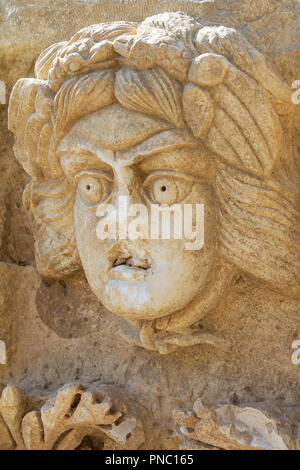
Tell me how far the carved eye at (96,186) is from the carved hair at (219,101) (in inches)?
4.4

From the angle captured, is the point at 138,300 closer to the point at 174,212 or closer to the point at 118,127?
the point at 174,212

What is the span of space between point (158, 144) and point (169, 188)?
0.32ft

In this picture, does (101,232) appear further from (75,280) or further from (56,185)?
(75,280)

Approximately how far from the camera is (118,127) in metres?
1.47

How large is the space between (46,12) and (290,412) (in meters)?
1.21

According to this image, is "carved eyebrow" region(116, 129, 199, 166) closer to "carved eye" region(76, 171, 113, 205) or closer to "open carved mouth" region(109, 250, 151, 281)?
"carved eye" region(76, 171, 113, 205)

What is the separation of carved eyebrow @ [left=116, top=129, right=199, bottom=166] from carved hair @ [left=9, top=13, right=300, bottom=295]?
20 millimetres

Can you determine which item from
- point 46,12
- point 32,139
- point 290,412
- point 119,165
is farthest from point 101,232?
point 46,12

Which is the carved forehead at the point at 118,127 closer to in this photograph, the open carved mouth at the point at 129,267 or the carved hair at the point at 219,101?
the carved hair at the point at 219,101

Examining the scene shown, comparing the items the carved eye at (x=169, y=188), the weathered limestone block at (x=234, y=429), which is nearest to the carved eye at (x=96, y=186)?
the carved eye at (x=169, y=188)

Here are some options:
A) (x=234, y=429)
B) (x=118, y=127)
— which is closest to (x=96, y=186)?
(x=118, y=127)

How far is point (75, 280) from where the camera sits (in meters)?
1.87

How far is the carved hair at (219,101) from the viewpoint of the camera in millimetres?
1414

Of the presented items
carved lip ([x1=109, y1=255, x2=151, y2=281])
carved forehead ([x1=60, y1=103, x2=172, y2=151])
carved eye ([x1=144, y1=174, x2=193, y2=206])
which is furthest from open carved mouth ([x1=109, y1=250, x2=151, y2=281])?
carved forehead ([x1=60, y1=103, x2=172, y2=151])
